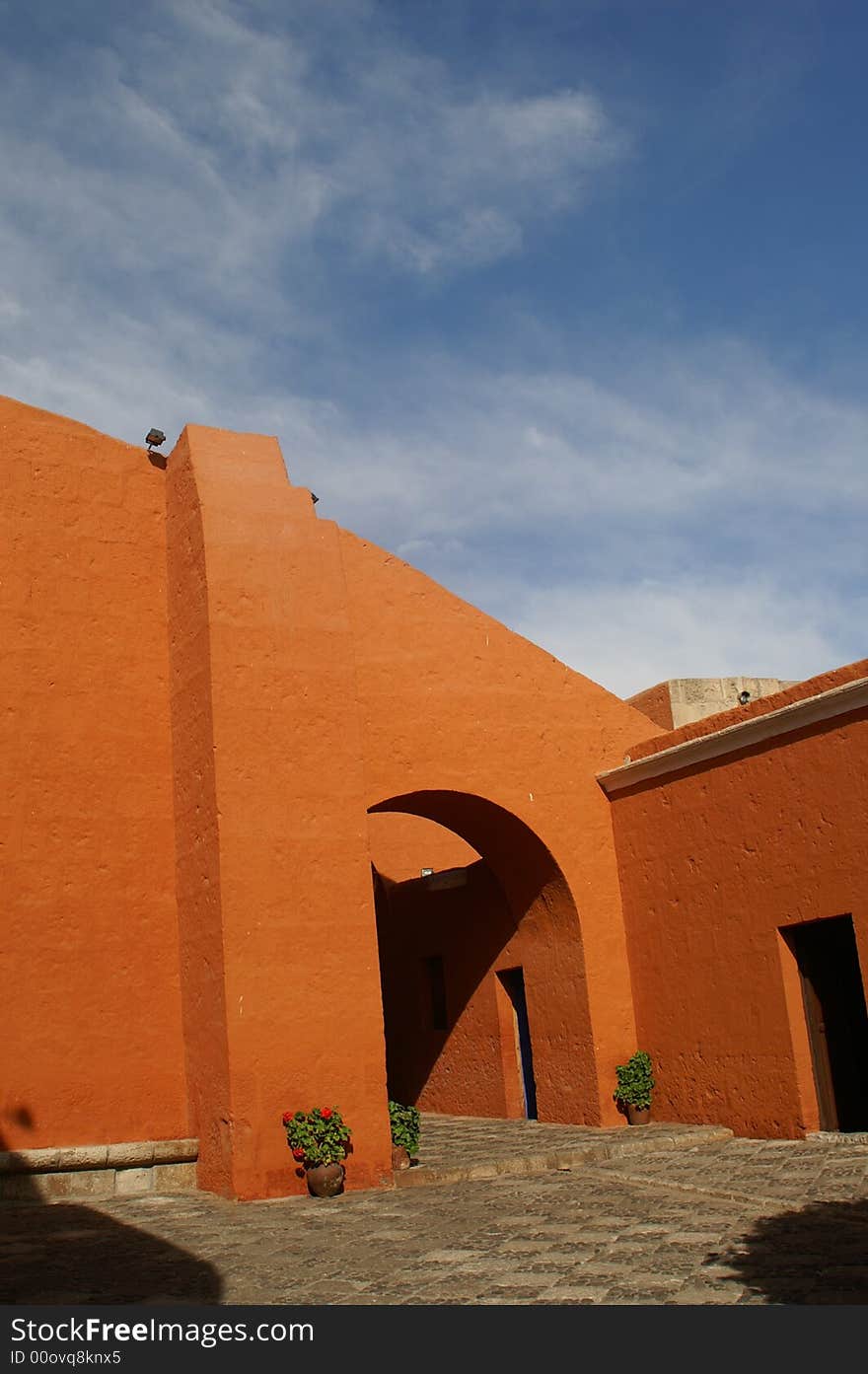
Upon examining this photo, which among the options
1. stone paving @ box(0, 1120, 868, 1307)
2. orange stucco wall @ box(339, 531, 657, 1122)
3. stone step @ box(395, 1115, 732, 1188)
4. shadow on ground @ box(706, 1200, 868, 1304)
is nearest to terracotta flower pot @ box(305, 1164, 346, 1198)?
stone paving @ box(0, 1120, 868, 1307)

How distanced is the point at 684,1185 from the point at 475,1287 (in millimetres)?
2838

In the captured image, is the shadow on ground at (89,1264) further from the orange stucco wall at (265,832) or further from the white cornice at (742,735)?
the white cornice at (742,735)

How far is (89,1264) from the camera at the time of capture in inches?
225

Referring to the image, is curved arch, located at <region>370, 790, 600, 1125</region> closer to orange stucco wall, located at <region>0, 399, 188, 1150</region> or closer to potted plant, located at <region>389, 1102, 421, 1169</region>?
orange stucco wall, located at <region>0, 399, 188, 1150</region>

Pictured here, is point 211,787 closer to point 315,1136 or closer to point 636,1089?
point 315,1136

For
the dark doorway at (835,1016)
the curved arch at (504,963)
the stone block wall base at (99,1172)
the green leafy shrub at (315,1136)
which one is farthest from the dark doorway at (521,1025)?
the stone block wall base at (99,1172)

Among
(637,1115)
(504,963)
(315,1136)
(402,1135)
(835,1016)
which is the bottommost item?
(637,1115)

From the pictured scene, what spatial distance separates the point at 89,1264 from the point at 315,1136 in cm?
229

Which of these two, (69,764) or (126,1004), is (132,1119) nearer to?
(126,1004)

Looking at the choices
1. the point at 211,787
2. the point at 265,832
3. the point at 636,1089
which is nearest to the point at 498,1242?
the point at 265,832

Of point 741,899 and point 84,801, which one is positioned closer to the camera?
point 84,801

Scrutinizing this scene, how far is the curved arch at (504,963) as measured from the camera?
10781mm

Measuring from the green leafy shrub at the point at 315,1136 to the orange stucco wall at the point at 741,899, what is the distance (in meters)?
3.44

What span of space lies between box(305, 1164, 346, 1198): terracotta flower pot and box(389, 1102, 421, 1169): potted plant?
2.51 feet
